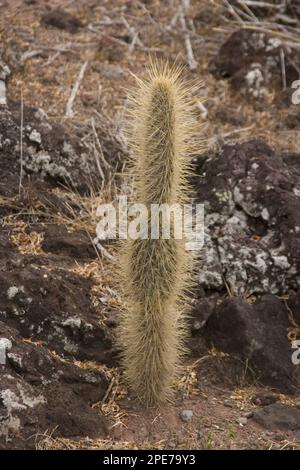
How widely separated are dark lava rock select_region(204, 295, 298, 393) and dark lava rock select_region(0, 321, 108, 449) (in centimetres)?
80

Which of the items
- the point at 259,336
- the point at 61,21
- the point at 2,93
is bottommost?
the point at 259,336

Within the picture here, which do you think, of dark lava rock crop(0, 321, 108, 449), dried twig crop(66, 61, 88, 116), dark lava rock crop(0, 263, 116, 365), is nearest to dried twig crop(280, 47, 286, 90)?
dried twig crop(66, 61, 88, 116)

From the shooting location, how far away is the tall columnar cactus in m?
3.55

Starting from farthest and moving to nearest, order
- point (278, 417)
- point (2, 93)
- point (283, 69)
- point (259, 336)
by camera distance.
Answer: point (283, 69), point (2, 93), point (259, 336), point (278, 417)

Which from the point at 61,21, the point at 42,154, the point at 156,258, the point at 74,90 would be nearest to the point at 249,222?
the point at 156,258

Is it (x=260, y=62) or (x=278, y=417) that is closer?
(x=278, y=417)

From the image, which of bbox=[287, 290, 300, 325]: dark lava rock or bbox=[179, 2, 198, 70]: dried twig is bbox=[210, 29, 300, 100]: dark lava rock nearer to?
bbox=[179, 2, 198, 70]: dried twig

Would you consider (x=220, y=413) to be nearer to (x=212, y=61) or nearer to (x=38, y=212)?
(x=38, y=212)

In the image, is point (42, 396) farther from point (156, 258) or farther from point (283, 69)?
point (283, 69)

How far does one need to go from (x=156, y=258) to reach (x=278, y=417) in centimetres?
101

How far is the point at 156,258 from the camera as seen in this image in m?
3.64

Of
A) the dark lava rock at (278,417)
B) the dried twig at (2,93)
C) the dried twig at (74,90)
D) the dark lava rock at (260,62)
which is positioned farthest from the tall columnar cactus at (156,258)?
the dark lava rock at (260,62)

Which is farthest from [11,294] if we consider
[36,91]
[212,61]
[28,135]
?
[212,61]
